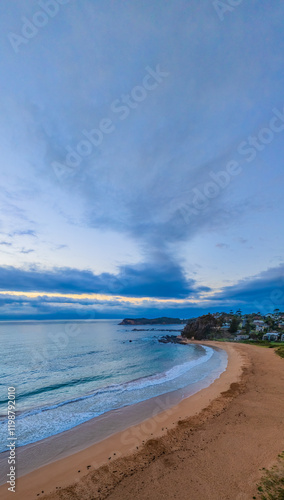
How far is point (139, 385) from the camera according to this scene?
2442 cm

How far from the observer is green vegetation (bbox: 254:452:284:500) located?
277 inches

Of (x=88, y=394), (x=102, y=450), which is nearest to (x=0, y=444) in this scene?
(x=102, y=450)

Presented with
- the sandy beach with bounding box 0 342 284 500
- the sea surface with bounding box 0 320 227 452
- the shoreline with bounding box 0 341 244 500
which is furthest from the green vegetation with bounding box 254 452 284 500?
the sea surface with bounding box 0 320 227 452

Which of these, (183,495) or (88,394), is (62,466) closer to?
(183,495)

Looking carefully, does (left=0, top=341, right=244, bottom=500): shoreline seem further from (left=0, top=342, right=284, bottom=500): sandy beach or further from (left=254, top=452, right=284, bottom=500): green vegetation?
(left=254, top=452, right=284, bottom=500): green vegetation

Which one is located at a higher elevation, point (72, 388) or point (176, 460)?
point (176, 460)

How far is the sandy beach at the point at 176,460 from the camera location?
8047 mm

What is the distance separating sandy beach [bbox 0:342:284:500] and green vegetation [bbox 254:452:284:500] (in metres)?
0.32

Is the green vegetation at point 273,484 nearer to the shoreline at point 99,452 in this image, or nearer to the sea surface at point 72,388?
the shoreline at point 99,452

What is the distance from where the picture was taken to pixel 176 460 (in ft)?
31.9

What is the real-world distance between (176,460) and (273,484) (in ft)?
13.1

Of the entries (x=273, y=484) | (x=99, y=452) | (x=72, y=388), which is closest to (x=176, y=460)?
(x=273, y=484)

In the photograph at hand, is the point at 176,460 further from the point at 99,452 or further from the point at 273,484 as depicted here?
the point at 99,452

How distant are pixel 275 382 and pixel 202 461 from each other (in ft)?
55.1
